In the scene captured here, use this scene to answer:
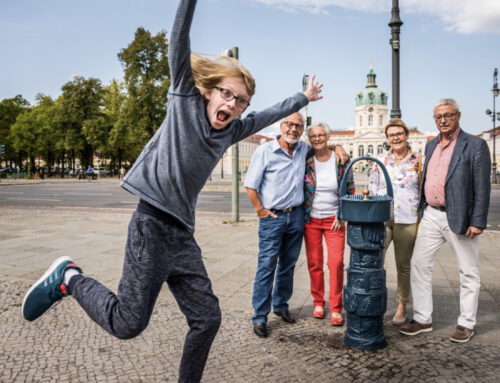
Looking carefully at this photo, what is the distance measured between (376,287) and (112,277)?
11.1ft

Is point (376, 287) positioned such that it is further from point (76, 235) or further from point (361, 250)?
point (76, 235)

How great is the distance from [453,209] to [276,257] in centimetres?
149

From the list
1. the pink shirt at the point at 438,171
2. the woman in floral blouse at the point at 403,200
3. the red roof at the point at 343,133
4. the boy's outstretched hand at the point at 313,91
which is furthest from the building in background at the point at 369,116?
the boy's outstretched hand at the point at 313,91

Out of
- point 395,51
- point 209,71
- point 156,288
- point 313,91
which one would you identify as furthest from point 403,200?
point 395,51

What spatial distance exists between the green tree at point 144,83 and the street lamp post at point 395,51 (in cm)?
3178

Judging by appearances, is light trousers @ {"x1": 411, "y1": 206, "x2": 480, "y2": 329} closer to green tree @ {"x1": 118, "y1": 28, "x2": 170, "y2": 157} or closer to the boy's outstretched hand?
the boy's outstretched hand

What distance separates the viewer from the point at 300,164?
3.87 m

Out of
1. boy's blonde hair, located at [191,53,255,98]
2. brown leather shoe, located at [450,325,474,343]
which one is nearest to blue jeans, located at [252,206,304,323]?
brown leather shoe, located at [450,325,474,343]

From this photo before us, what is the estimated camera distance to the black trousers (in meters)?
2.03

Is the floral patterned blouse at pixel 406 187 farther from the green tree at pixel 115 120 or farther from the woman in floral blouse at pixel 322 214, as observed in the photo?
the green tree at pixel 115 120

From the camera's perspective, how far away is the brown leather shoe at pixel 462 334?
11.0ft

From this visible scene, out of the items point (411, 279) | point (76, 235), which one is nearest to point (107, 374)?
point (411, 279)

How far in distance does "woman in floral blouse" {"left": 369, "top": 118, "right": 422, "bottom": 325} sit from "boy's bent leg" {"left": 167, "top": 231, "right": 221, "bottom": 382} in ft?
7.40

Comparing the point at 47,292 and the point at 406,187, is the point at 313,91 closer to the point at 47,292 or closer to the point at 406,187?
the point at 406,187
